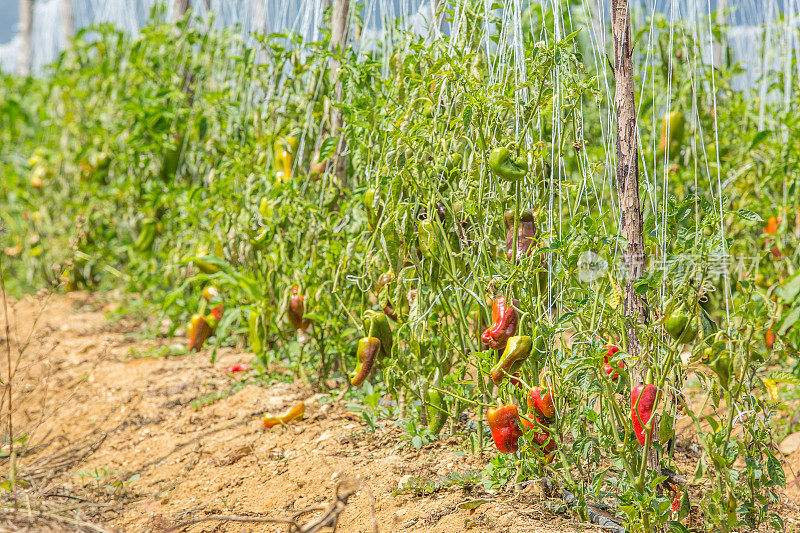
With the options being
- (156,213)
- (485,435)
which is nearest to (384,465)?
(485,435)

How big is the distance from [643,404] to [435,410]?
1.88 ft

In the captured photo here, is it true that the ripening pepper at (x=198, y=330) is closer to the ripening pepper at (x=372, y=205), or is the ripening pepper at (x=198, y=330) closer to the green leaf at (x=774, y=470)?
the ripening pepper at (x=372, y=205)

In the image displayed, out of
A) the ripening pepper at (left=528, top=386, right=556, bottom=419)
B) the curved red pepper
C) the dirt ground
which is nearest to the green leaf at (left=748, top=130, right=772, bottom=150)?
the dirt ground

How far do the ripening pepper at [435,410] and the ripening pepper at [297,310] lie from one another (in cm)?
59

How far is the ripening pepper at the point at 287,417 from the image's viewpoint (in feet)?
6.56

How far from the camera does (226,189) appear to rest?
238 cm

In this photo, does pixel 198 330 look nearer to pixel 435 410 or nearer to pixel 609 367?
pixel 435 410

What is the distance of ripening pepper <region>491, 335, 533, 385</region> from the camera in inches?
52.6

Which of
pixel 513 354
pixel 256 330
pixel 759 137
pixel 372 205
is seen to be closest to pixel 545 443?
pixel 513 354

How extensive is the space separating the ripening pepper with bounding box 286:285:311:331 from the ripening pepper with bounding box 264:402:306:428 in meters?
0.26

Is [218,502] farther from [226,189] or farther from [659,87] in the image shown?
A: [659,87]

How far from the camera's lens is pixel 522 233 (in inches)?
57.9

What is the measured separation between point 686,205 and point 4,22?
1812 centimetres

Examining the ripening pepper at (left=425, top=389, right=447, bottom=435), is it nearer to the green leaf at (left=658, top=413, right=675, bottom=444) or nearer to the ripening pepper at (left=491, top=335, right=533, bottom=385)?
the ripening pepper at (left=491, top=335, right=533, bottom=385)
